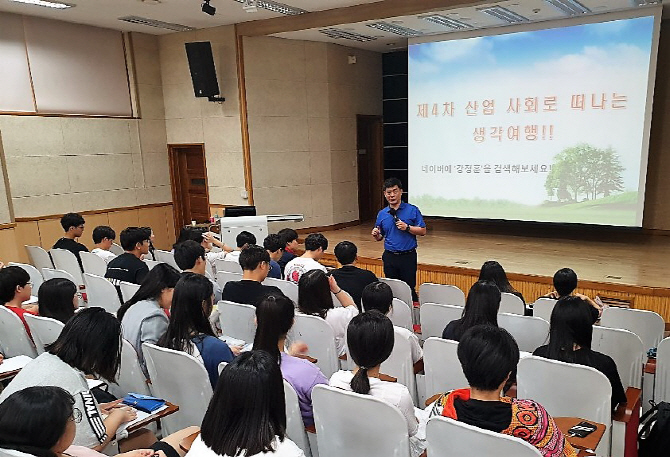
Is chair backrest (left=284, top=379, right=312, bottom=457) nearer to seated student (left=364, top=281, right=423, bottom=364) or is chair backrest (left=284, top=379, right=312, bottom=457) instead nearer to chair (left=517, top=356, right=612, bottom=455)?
seated student (left=364, top=281, right=423, bottom=364)

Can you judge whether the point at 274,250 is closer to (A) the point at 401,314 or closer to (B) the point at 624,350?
(A) the point at 401,314

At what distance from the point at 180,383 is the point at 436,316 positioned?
1781mm

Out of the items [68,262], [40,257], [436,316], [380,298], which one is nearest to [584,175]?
[436,316]

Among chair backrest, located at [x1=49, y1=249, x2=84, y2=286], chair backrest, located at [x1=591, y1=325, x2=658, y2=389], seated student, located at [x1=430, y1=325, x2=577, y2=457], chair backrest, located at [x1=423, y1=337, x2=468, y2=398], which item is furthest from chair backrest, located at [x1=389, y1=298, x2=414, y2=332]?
chair backrest, located at [x1=49, y1=249, x2=84, y2=286]

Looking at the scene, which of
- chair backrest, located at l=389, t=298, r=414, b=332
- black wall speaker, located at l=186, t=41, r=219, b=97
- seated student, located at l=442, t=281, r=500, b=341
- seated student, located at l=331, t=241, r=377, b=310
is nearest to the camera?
seated student, located at l=442, t=281, r=500, b=341

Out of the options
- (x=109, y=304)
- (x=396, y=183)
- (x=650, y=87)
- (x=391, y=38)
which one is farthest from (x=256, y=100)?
(x=650, y=87)

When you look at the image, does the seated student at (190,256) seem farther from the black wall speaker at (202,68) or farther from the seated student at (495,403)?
the black wall speaker at (202,68)

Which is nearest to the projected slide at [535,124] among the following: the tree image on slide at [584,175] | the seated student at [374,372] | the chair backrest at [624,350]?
the tree image on slide at [584,175]

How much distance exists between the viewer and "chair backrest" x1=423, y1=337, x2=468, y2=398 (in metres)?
2.46

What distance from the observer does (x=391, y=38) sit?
27.1 feet

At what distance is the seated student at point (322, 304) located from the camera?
10.0ft

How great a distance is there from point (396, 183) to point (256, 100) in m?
4.05

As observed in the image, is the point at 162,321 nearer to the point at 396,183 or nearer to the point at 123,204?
the point at 396,183

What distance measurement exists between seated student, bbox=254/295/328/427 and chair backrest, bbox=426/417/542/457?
2.09 ft
